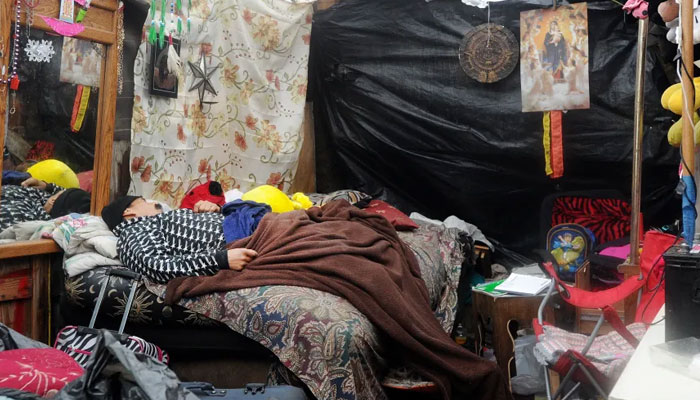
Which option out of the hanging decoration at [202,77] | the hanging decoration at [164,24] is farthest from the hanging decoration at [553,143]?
the hanging decoration at [164,24]

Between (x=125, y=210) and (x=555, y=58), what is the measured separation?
3.03m

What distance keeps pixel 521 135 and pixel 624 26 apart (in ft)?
3.29

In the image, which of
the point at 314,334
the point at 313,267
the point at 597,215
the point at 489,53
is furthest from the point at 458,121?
the point at 314,334

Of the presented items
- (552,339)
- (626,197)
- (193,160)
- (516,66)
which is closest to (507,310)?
(552,339)

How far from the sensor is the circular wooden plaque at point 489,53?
506cm

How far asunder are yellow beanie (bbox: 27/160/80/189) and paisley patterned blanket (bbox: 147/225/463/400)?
2.80 feet

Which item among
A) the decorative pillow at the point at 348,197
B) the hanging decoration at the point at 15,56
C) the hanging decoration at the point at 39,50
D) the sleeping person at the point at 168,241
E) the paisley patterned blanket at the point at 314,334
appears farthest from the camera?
the decorative pillow at the point at 348,197

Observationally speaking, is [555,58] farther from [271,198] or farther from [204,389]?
[204,389]

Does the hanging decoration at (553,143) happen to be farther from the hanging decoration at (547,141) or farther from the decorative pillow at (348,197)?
the decorative pillow at (348,197)

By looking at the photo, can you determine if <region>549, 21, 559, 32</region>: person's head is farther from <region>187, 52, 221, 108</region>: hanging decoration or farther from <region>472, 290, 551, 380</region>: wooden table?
<region>187, 52, 221, 108</region>: hanging decoration

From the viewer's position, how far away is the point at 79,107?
12.3 ft

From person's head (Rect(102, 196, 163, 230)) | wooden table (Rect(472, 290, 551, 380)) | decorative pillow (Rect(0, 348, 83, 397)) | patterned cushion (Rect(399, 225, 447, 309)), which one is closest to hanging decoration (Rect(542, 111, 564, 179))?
patterned cushion (Rect(399, 225, 447, 309))

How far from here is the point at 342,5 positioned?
5723mm

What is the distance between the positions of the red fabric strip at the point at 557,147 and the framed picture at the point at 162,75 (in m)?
2.61
